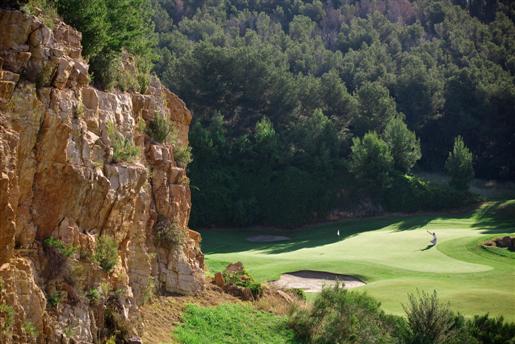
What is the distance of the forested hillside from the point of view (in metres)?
60.8

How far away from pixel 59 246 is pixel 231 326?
707 centimetres

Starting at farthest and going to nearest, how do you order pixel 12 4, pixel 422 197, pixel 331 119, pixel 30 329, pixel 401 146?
pixel 331 119 → pixel 401 146 → pixel 422 197 → pixel 12 4 → pixel 30 329

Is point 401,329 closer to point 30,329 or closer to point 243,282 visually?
point 243,282

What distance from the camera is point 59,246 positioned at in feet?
45.8

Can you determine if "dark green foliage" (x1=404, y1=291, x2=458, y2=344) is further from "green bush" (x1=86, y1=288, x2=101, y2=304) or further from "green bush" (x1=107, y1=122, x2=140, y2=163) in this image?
"green bush" (x1=86, y1=288, x2=101, y2=304)

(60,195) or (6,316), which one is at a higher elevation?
(60,195)

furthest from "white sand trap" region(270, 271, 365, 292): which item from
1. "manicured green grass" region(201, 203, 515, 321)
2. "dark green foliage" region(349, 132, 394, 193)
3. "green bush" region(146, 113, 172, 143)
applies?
"dark green foliage" region(349, 132, 394, 193)

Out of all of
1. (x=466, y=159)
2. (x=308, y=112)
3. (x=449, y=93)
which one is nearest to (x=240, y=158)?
(x=308, y=112)

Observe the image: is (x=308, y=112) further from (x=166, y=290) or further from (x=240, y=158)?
(x=166, y=290)

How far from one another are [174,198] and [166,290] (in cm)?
277

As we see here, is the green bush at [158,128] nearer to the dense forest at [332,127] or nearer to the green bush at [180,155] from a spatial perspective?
the green bush at [180,155]

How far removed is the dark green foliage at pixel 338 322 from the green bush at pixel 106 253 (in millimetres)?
7495

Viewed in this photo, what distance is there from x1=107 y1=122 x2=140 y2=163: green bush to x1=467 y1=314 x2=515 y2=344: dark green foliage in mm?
11714

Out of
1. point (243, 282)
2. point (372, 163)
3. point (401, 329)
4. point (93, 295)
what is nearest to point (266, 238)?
point (372, 163)
